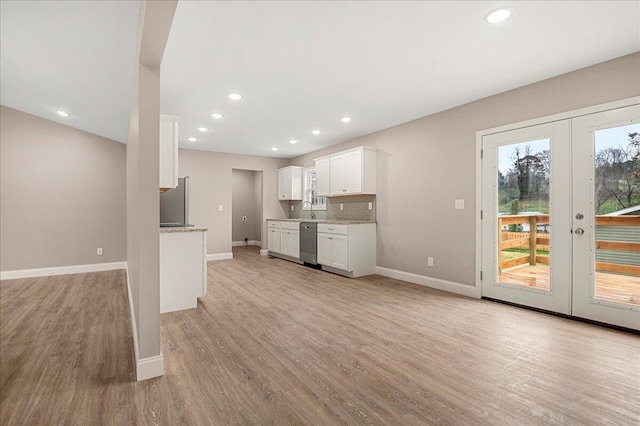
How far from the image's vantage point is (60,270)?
5.45m

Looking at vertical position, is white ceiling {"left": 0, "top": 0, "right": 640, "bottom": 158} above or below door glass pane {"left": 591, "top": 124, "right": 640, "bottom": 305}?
above

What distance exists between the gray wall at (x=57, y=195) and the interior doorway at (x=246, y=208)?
364cm

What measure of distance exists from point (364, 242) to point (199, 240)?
9.01 feet

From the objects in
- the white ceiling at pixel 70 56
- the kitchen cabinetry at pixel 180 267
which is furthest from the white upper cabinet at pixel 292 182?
the kitchen cabinetry at pixel 180 267

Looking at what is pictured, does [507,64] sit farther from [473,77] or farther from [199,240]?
[199,240]

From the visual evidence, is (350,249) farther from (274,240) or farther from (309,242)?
(274,240)

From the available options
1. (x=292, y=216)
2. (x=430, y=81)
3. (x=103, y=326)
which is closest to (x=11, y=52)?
(x=103, y=326)

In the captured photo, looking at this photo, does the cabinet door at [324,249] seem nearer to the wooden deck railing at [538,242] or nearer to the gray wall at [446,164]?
the gray wall at [446,164]

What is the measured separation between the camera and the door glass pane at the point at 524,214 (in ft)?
11.1

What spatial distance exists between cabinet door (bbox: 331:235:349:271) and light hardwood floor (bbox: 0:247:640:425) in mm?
1357

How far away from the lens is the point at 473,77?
10.7 feet

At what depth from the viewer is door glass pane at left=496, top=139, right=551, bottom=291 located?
11.1ft

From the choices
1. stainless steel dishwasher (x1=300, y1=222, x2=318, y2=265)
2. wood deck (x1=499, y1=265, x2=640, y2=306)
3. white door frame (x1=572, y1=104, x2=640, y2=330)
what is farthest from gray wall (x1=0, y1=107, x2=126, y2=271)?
white door frame (x1=572, y1=104, x2=640, y2=330)

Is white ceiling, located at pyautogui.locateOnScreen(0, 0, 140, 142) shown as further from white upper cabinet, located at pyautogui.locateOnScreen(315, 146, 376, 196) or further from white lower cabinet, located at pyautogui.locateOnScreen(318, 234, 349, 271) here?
white lower cabinet, located at pyautogui.locateOnScreen(318, 234, 349, 271)
